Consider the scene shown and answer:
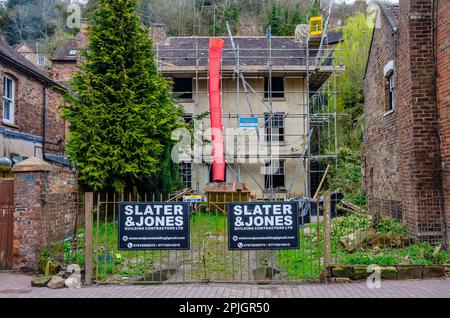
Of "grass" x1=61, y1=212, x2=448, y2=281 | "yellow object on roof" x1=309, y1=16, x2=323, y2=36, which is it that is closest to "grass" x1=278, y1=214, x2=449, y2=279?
"grass" x1=61, y1=212, x2=448, y2=281

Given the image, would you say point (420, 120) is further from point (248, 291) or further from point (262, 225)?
point (248, 291)

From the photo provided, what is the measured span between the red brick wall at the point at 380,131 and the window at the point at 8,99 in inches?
540

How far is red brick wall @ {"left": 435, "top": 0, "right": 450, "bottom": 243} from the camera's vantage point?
32.5 feet

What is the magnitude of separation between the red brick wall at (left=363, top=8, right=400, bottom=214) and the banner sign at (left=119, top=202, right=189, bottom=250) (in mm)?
7117

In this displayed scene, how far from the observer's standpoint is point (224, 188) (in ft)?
61.0

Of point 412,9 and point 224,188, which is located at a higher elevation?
point 412,9

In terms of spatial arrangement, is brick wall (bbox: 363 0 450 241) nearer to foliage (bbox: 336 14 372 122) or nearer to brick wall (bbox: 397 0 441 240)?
brick wall (bbox: 397 0 441 240)

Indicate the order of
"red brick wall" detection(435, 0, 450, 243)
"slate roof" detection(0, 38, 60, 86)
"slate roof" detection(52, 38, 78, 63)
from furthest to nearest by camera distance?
1. "slate roof" detection(52, 38, 78, 63)
2. "slate roof" detection(0, 38, 60, 86)
3. "red brick wall" detection(435, 0, 450, 243)

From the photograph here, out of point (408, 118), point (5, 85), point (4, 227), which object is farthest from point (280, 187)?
point (4, 227)

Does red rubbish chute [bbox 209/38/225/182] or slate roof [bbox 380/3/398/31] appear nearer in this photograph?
slate roof [bbox 380/3/398/31]

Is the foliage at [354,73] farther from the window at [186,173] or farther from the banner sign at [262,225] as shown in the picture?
the banner sign at [262,225]

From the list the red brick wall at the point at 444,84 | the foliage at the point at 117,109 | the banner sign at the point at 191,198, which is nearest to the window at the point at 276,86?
the foliage at the point at 117,109

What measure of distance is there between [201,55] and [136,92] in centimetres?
1093

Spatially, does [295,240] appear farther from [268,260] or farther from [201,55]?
[201,55]
